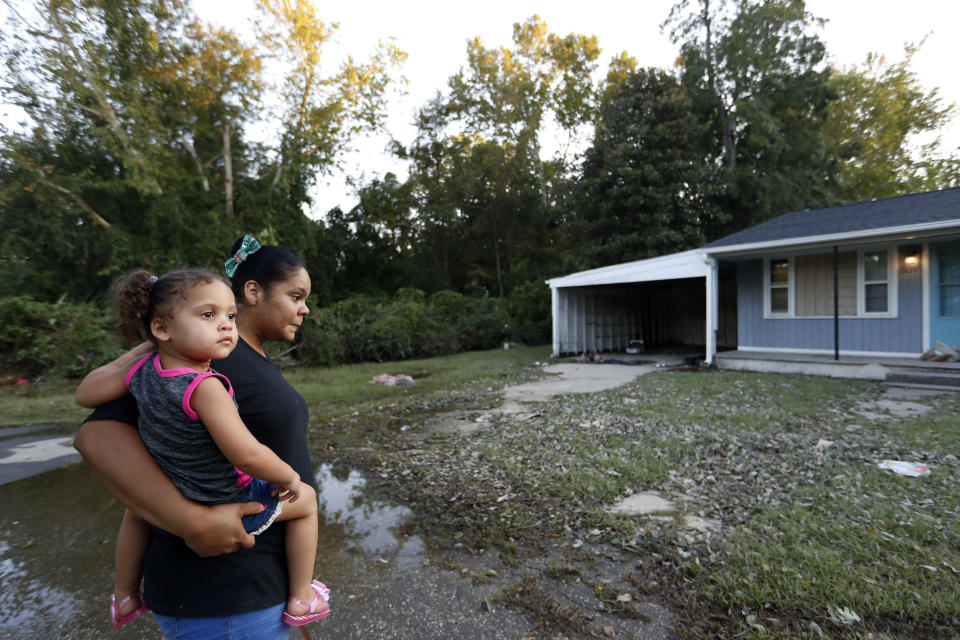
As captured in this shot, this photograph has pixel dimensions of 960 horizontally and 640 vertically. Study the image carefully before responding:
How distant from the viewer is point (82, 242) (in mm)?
16094

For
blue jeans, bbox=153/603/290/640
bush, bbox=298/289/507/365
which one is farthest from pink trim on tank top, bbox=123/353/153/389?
bush, bbox=298/289/507/365

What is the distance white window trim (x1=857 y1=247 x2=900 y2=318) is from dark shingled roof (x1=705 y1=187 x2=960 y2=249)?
728 mm

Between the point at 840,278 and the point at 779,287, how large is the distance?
1.26m

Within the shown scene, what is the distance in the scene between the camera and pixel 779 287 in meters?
11.8

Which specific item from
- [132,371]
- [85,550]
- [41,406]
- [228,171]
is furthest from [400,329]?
[132,371]

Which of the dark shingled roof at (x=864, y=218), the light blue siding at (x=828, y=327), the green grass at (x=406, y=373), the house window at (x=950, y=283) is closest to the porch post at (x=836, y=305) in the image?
the light blue siding at (x=828, y=327)

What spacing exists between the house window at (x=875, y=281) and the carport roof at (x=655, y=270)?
118 inches

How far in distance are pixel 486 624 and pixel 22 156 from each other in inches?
727

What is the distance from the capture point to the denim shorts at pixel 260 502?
4.03 feet

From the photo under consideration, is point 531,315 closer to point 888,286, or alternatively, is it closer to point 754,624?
point 888,286

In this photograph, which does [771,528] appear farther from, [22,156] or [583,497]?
[22,156]

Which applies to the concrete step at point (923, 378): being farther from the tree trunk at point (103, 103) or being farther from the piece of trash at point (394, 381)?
the tree trunk at point (103, 103)

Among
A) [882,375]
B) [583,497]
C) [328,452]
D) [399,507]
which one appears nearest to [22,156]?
[328,452]

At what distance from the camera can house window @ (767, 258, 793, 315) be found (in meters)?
11.6
